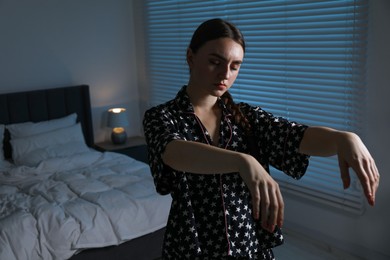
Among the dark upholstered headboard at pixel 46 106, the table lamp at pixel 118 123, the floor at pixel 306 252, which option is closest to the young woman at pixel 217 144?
the floor at pixel 306 252

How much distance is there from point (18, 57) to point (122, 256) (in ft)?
7.50

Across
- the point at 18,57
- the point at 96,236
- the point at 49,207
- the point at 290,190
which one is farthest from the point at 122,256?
the point at 18,57

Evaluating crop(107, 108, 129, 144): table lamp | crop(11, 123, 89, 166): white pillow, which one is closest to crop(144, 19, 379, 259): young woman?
crop(11, 123, 89, 166): white pillow

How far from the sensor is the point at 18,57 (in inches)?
149

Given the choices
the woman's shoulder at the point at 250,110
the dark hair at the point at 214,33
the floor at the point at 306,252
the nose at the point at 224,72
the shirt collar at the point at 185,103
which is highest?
the dark hair at the point at 214,33

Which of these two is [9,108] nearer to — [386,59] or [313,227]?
[313,227]

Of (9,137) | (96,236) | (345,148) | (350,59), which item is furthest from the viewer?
(9,137)

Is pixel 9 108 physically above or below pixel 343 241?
above

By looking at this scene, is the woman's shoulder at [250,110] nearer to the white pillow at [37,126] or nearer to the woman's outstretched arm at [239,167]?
the woman's outstretched arm at [239,167]

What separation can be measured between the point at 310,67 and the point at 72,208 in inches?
70.9

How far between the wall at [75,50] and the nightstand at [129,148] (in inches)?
9.1

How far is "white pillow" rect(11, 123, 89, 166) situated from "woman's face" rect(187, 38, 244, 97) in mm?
2744

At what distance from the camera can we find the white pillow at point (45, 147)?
3393 mm

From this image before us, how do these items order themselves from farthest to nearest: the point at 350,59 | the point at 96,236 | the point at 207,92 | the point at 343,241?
the point at 343,241
the point at 350,59
the point at 96,236
the point at 207,92
